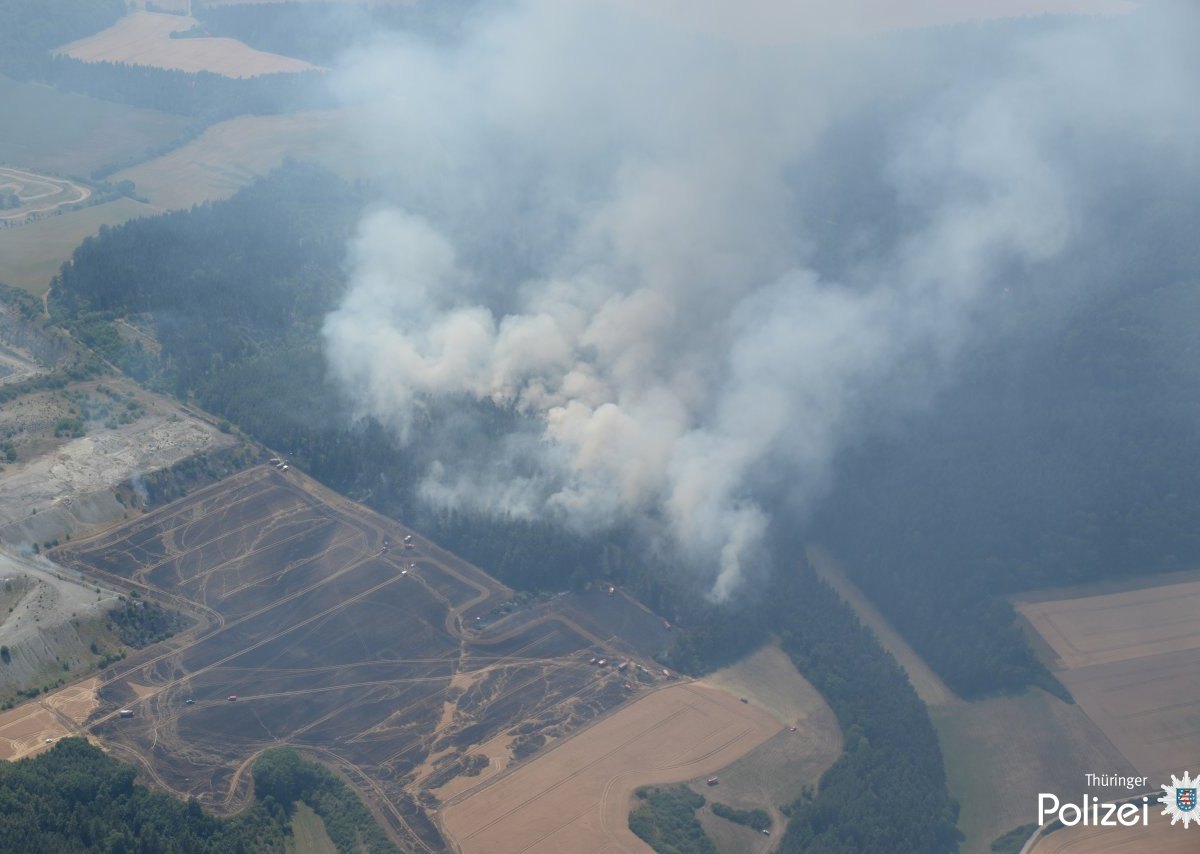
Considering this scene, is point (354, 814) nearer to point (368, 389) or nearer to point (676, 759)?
point (676, 759)

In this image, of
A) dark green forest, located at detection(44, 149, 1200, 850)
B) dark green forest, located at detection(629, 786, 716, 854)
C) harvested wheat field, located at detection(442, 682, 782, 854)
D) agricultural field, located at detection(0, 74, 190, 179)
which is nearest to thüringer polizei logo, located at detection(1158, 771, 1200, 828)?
dark green forest, located at detection(44, 149, 1200, 850)

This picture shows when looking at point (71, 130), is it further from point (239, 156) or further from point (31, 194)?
point (239, 156)

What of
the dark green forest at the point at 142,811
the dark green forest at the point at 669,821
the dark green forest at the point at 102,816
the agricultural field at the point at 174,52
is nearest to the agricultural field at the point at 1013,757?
the dark green forest at the point at 669,821

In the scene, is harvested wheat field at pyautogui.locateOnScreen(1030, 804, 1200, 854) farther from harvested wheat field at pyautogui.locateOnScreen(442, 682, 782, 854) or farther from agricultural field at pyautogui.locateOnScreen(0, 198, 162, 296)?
agricultural field at pyautogui.locateOnScreen(0, 198, 162, 296)

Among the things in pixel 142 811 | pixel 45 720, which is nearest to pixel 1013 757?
pixel 142 811

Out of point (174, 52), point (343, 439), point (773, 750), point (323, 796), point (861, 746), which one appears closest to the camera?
point (323, 796)

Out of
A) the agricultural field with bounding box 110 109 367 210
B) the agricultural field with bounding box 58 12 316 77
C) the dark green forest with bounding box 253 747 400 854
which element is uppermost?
the agricultural field with bounding box 58 12 316 77
